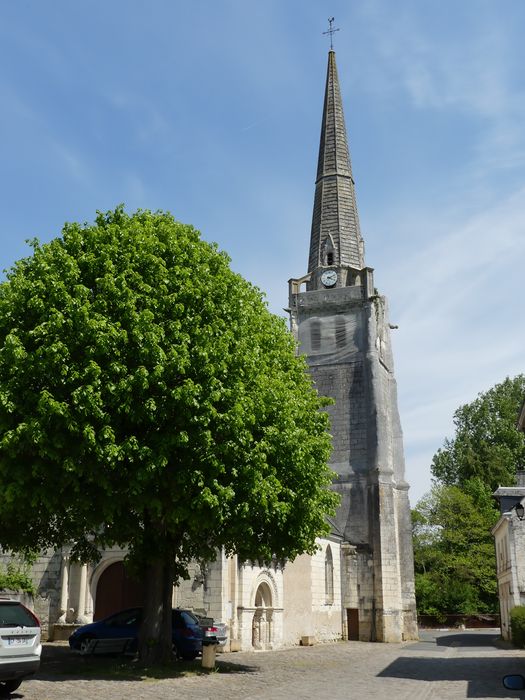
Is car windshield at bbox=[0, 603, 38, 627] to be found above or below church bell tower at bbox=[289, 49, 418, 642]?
below

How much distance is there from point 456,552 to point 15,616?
157ft

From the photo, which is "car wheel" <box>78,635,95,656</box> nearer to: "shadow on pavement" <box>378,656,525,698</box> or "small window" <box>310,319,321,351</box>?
"shadow on pavement" <box>378,656,525,698</box>

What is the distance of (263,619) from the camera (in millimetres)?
25062

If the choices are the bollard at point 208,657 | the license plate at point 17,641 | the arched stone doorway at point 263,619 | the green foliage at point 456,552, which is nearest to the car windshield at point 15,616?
the license plate at point 17,641

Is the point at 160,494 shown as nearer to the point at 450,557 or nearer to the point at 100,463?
the point at 100,463

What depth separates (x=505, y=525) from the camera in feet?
107

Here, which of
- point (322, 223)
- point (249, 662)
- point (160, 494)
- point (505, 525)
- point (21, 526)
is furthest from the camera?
point (322, 223)

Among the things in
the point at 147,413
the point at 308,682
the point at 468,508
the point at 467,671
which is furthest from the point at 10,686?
the point at 468,508

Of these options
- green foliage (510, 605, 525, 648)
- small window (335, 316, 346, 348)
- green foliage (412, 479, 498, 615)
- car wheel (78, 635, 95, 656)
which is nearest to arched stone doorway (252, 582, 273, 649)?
car wheel (78, 635, 95, 656)

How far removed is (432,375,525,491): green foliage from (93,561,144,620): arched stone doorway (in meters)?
41.0

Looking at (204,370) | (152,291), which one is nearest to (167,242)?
(152,291)

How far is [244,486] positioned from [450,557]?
4182 centimetres

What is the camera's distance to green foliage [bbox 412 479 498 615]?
50844 millimetres

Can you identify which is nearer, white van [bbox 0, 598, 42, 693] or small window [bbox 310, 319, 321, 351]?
white van [bbox 0, 598, 42, 693]
